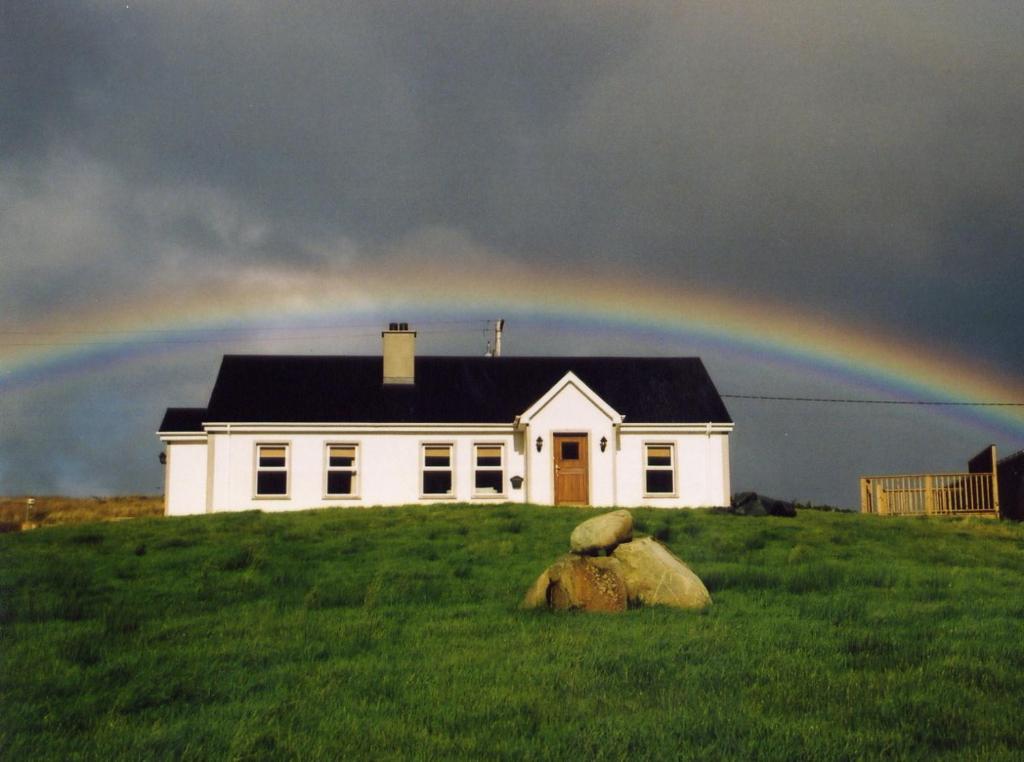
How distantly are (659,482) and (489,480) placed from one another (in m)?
5.66

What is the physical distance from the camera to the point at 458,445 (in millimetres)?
35500

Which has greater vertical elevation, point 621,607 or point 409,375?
point 409,375

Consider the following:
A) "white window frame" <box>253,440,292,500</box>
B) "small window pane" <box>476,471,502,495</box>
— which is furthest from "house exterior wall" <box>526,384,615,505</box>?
"white window frame" <box>253,440,292,500</box>

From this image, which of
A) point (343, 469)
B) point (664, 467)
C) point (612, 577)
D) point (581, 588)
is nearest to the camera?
point (581, 588)

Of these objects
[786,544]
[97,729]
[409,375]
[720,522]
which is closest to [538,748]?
[97,729]

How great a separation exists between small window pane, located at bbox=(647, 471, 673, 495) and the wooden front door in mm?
2195

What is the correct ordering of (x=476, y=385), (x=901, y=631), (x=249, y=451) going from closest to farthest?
(x=901, y=631), (x=249, y=451), (x=476, y=385)

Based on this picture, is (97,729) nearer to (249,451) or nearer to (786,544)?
(786,544)

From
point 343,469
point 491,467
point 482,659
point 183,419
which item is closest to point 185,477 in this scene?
point 183,419

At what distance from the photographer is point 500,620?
42.9 ft

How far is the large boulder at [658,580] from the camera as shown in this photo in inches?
555

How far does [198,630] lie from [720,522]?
51.2 feet

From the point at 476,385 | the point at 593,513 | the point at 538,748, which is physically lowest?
the point at 538,748

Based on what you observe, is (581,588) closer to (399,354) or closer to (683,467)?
(683,467)
